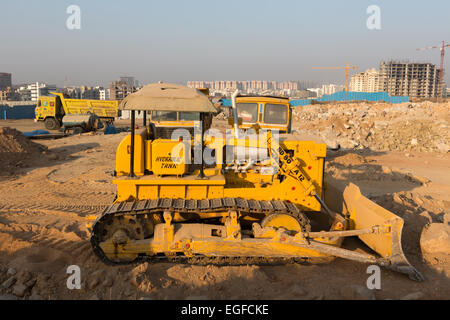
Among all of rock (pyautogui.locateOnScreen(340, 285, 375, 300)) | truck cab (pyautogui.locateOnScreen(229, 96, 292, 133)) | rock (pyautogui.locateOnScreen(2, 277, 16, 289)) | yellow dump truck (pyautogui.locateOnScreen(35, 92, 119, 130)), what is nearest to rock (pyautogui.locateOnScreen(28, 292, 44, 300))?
rock (pyautogui.locateOnScreen(2, 277, 16, 289))

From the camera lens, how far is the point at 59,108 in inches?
1177

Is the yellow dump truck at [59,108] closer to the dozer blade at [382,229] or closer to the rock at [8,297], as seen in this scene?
the dozer blade at [382,229]

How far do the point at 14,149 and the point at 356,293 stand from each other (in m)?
14.9

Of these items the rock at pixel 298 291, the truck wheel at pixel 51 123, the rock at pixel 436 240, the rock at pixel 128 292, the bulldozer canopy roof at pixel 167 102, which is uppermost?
the bulldozer canopy roof at pixel 167 102

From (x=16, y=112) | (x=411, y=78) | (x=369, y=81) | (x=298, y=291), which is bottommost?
(x=298, y=291)

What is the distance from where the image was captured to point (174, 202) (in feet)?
19.5

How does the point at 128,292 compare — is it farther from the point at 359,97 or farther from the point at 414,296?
the point at 359,97

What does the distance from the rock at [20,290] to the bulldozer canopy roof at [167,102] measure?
2.69 meters

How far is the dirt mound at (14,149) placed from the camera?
1478 cm

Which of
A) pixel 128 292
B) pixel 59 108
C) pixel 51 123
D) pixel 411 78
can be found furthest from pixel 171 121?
pixel 411 78

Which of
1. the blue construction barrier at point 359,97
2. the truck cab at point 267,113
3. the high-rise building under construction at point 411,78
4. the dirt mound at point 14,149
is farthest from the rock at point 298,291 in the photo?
the high-rise building under construction at point 411,78
